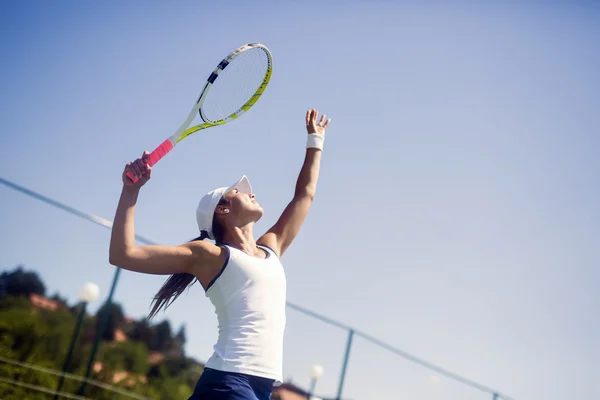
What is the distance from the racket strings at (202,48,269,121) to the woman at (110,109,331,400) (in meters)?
0.82

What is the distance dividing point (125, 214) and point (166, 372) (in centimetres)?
540

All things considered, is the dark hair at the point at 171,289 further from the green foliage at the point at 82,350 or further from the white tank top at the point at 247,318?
the green foliage at the point at 82,350

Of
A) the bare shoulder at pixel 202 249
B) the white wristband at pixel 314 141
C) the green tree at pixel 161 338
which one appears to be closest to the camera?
the bare shoulder at pixel 202 249

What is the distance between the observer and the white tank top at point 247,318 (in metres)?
2.28

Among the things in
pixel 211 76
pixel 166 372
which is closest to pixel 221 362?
pixel 211 76

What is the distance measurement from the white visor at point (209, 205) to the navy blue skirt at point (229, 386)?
27.2 inches

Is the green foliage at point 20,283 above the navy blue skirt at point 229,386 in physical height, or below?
above

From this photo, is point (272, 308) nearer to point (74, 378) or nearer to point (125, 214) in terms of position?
point (125, 214)

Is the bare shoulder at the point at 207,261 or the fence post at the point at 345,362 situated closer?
the bare shoulder at the point at 207,261

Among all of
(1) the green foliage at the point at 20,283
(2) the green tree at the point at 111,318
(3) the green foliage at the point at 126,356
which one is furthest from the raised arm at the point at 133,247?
(3) the green foliage at the point at 126,356

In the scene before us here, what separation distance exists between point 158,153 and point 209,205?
1.34 ft

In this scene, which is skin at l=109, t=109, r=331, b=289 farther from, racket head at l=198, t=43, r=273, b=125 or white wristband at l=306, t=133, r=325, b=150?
racket head at l=198, t=43, r=273, b=125

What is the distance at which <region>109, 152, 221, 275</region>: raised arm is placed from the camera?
6.86 ft

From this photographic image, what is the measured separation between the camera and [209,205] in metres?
2.77
